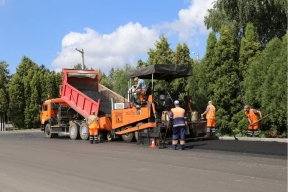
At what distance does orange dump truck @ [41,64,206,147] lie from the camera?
14102 millimetres

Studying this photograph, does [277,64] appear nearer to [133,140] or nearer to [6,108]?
[133,140]

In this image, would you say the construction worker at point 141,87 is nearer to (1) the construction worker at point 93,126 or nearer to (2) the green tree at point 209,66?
(1) the construction worker at point 93,126

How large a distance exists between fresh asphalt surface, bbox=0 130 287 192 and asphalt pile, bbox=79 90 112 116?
5073 millimetres

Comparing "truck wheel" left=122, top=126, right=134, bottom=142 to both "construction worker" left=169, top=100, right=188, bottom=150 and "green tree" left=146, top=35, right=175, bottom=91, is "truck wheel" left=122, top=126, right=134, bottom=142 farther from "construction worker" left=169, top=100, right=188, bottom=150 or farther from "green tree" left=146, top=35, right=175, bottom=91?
"green tree" left=146, top=35, right=175, bottom=91

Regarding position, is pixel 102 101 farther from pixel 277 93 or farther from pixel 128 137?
pixel 277 93

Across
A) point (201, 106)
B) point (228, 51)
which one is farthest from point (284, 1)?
point (201, 106)

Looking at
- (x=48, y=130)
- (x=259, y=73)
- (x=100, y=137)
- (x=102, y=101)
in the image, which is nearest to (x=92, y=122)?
(x=100, y=137)

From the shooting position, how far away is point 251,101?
1684cm

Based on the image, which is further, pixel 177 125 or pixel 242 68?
pixel 242 68

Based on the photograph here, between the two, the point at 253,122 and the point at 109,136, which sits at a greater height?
the point at 253,122

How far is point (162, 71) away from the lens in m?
14.5

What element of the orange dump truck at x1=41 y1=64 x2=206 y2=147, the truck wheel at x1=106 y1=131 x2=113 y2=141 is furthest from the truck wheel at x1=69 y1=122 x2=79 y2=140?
the truck wheel at x1=106 y1=131 x2=113 y2=141

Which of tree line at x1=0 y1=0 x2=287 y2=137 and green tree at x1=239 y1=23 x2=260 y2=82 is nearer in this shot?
tree line at x1=0 y1=0 x2=287 y2=137

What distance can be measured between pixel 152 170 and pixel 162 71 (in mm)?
6512
